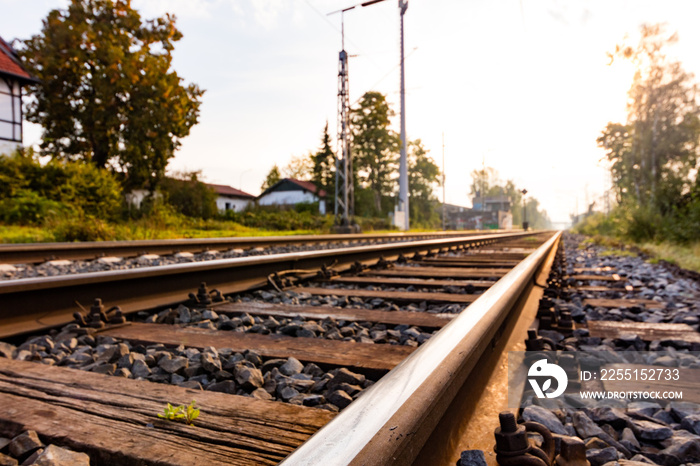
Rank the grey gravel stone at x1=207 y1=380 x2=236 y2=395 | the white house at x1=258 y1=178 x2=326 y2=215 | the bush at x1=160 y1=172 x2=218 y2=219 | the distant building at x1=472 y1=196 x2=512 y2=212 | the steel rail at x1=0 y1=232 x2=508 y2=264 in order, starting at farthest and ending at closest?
1. the distant building at x1=472 y1=196 x2=512 y2=212
2. the white house at x1=258 y1=178 x2=326 y2=215
3. the bush at x1=160 y1=172 x2=218 y2=219
4. the steel rail at x1=0 y1=232 x2=508 y2=264
5. the grey gravel stone at x1=207 y1=380 x2=236 y2=395

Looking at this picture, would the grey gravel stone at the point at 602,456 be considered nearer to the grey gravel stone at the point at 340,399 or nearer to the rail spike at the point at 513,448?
the rail spike at the point at 513,448

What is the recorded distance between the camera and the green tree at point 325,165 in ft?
134

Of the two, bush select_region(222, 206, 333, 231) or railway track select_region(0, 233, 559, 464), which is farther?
bush select_region(222, 206, 333, 231)

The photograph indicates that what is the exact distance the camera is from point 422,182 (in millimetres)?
62594

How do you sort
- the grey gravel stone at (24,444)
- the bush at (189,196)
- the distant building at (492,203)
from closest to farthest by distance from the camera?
the grey gravel stone at (24,444), the bush at (189,196), the distant building at (492,203)

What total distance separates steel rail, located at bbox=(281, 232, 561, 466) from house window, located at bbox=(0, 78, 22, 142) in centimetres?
2437

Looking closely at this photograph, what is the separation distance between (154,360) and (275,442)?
101 centimetres

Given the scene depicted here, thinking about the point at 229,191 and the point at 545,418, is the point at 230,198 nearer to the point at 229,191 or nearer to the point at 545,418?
the point at 229,191

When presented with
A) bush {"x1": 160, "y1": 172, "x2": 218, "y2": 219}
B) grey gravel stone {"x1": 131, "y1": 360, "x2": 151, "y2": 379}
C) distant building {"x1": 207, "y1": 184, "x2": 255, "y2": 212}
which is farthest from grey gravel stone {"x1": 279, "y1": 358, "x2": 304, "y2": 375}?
distant building {"x1": 207, "y1": 184, "x2": 255, "y2": 212}

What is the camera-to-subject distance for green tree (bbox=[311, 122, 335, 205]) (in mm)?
40812

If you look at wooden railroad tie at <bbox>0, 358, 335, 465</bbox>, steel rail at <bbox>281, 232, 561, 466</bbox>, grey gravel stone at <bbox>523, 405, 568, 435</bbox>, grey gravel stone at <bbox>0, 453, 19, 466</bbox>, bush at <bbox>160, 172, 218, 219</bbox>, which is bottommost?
grey gravel stone at <bbox>523, 405, 568, 435</bbox>

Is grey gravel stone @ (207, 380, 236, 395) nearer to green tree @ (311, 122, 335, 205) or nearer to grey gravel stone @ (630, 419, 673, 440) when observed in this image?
grey gravel stone @ (630, 419, 673, 440)

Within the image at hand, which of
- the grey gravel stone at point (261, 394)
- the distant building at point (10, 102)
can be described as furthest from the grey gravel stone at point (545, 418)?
the distant building at point (10, 102)

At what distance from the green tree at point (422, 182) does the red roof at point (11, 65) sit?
4062 centimetres
